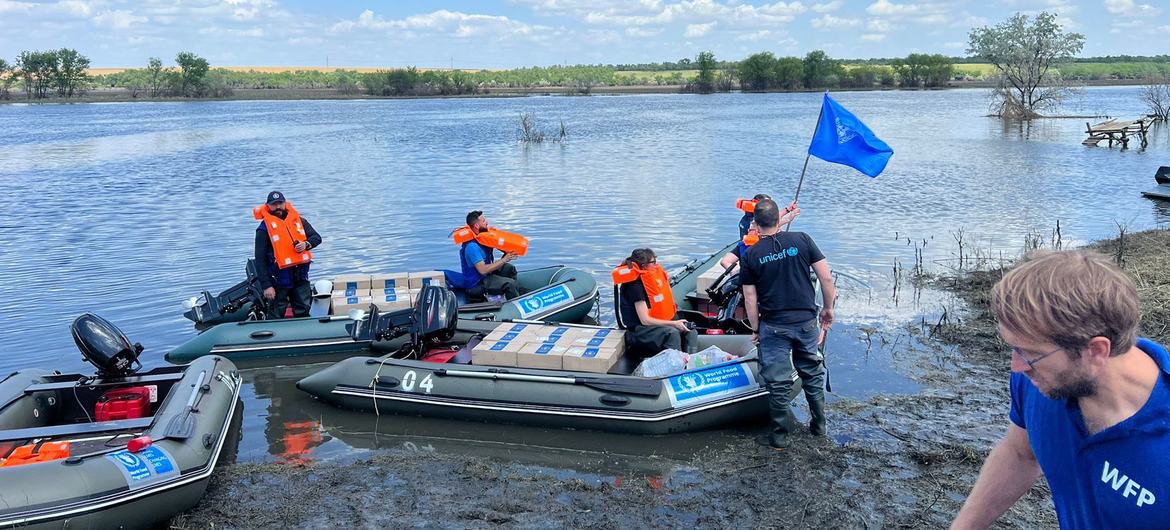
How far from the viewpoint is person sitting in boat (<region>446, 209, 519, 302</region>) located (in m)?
11.1

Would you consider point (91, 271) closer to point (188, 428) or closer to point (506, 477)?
point (188, 428)

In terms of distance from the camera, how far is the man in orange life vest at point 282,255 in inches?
412

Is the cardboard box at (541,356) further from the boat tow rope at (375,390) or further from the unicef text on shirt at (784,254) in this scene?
the unicef text on shirt at (784,254)

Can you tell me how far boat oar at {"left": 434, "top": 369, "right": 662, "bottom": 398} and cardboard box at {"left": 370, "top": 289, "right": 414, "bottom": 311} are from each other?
2.54m

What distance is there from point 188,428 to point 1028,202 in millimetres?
18020

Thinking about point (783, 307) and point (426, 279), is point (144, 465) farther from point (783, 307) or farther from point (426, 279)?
point (426, 279)

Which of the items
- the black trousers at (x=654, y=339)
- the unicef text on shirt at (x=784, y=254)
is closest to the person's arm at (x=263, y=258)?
the black trousers at (x=654, y=339)

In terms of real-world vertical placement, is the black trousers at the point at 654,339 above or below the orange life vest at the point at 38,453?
above

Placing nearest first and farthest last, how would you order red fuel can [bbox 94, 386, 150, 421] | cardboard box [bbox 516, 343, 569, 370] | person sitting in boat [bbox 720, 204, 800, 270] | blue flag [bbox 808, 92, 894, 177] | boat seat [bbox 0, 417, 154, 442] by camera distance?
boat seat [bbox 0, 417, 154, 442] → red fuel can [bbox 94, 386, 150, 421] → person sitting in boat [bbox 720, 204, 800, 270] → cardboard box [bbox 516, 343, 569, 370] → blue flag [bbox 808, 92, 894, 177]

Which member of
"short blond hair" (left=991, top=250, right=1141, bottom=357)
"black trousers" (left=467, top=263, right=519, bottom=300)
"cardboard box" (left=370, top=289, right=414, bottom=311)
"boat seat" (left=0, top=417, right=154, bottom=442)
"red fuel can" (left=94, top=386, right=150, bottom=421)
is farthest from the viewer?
"black trousers" (left=467, top=263, right=519, bottom=300)

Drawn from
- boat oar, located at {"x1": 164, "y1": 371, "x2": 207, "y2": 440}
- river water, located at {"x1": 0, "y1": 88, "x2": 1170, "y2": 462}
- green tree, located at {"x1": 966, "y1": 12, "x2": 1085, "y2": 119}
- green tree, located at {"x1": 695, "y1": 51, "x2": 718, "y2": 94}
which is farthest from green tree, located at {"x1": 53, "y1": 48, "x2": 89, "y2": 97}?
boat oar, located at {"x1": 164, "y1": 371, "x2": 207, "y2": 440}

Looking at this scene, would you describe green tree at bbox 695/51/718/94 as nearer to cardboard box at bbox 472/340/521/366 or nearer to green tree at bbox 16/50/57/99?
green tree at bbox 16/50/57/99

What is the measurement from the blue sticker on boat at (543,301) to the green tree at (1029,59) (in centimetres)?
3831

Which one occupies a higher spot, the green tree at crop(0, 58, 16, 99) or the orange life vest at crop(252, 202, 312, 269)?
→ the green tree at crop(0, 58, 16, 99)
